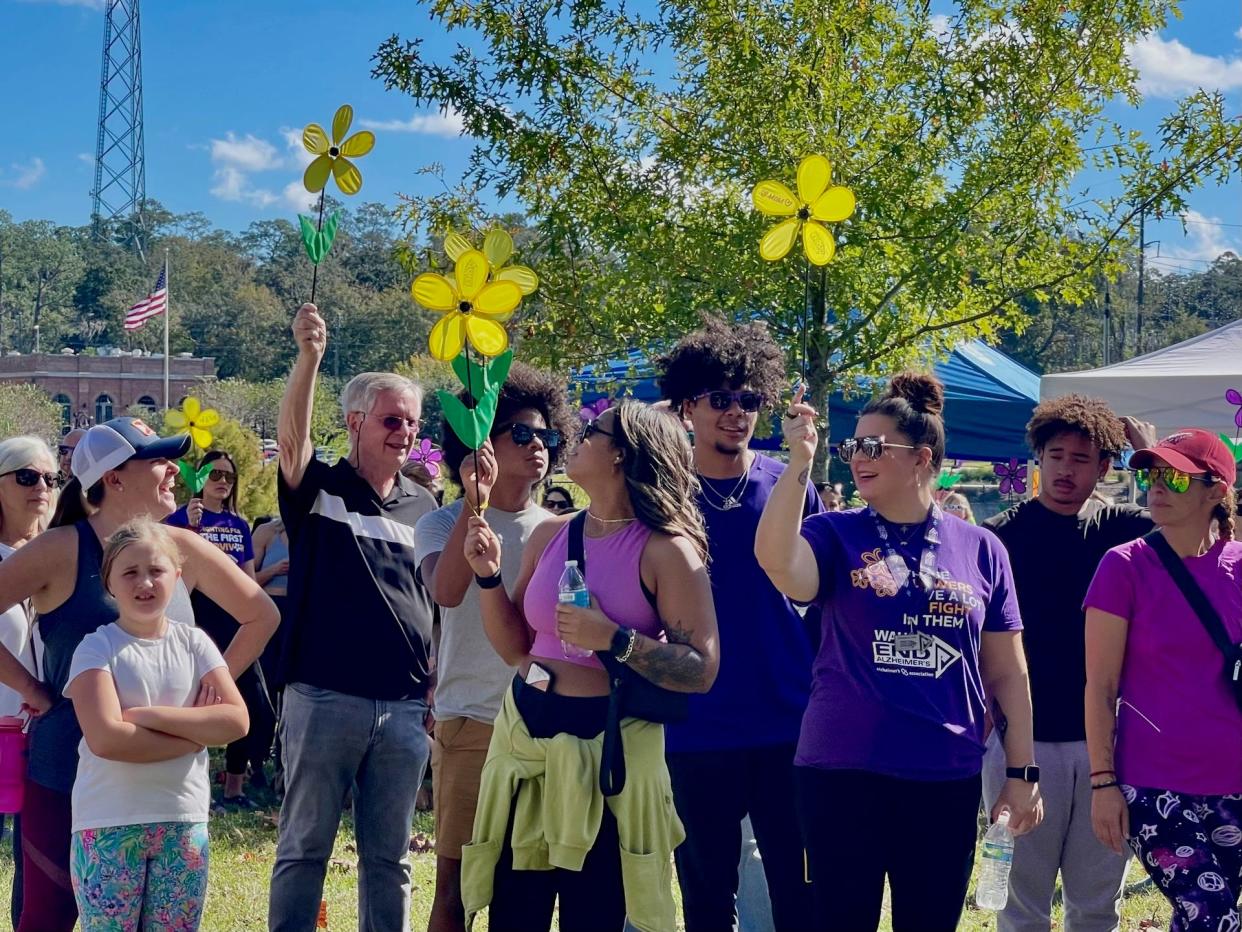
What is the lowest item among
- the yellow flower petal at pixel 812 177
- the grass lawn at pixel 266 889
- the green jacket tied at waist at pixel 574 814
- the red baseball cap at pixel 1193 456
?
the grass lawn at pixel 266 889

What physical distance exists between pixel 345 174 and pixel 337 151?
0.08 m

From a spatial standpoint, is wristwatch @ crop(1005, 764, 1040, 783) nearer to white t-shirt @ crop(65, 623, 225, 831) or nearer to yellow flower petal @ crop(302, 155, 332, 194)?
white t-shirt @ crop(65, 623, 225, 831)

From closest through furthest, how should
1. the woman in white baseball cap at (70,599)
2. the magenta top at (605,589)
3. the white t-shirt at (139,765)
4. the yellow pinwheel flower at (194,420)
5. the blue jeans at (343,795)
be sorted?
1. the magenta top at (605,589)
2. the white t-shirt at (139,765)
3. the woman in white baseball cap at (70,599)
4. the blue jeans at (343,795)
5. the yellow pinwheel flower at (194,420)

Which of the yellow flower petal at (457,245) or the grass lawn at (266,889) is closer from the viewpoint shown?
the yellow flower petal at (457,245)

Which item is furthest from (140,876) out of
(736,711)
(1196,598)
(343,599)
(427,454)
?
(427,454)

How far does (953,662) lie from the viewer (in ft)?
10.2

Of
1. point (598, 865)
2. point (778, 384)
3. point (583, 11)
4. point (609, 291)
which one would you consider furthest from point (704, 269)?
point (598, 865)

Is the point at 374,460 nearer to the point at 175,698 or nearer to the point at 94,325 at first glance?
the point at 175,698

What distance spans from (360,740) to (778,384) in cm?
162

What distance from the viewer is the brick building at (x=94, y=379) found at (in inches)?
3068

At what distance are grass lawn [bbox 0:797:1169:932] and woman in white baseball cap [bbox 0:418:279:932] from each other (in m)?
1.51

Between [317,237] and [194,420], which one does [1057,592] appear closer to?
[317,237]

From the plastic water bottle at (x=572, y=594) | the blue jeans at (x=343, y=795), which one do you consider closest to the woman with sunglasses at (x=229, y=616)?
the blue jeans at (x=343, y=795)

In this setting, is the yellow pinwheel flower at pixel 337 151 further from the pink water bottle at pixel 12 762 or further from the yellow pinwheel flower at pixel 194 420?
the yellow pinwheel flower at pixel 194 420
